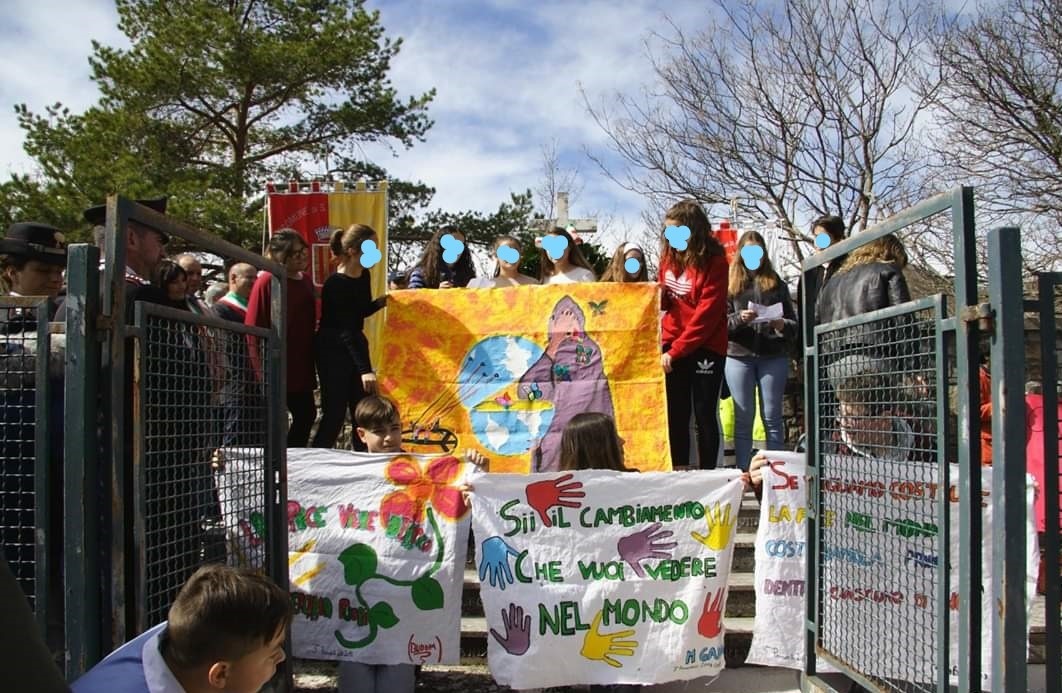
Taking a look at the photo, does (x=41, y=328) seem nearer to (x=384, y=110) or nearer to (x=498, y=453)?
(x=498, y=453)

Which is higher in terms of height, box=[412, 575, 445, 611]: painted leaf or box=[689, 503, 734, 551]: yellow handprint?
box=[689, 503, 734, 551]: yellow handprint

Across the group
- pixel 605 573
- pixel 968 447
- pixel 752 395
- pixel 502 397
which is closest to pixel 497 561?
pixel 605 573

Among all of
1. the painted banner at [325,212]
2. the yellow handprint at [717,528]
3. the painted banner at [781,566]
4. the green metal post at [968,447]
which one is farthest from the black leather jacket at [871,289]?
the painted banner at [325,212]

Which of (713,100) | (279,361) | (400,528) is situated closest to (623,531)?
(400,528)

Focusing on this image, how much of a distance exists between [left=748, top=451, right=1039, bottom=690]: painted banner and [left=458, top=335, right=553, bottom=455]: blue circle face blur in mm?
2170

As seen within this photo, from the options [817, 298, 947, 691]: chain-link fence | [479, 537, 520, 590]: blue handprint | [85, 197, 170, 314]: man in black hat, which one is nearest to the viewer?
[817, 298, 947, 691]: chain-link fence

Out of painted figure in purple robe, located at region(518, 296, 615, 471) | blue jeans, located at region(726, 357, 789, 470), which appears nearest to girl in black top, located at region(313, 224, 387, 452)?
painted figure in purple robe, located at region(518, 296, 615, 471)

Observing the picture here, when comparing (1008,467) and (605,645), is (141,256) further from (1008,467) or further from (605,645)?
(1008,467)

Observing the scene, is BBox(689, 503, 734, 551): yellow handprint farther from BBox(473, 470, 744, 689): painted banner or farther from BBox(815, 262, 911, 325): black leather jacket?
BBox(815, 262, 911, 325): black leather jacket

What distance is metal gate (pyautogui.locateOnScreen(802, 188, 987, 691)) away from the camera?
2.56 meters

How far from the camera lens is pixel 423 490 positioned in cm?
401

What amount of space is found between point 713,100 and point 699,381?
12477mm

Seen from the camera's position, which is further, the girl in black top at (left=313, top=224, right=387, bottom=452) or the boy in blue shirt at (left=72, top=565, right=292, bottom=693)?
the girl in black top at (left=313, top=224, right=387, bottom=452)

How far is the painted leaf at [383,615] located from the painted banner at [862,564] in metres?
1.64
